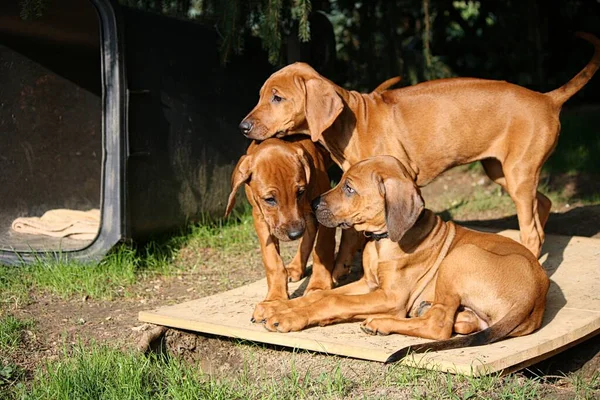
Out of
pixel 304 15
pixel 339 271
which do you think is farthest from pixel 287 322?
pixel 304 15

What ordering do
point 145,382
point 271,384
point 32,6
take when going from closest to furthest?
point 271,384
point 145,382
point 32,6

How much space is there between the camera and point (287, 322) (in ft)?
15.7

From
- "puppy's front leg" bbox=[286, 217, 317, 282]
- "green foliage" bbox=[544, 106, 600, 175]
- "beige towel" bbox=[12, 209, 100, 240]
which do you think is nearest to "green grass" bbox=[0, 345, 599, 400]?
"puppy's front leg" bbox=[286, 217, 317, 282]

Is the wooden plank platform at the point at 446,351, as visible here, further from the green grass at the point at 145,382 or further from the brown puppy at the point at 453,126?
the brown puppy at the point at 453,126

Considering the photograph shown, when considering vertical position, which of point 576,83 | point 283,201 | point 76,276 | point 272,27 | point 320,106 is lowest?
point 76,276

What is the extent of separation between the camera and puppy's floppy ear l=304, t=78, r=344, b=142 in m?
5.56

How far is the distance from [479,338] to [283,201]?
4.58 feet

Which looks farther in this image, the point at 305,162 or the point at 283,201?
the point at 305,162

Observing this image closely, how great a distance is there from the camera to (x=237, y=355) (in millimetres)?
5156

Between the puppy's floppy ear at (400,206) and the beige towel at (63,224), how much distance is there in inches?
127

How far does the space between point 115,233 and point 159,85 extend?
1.28 metres

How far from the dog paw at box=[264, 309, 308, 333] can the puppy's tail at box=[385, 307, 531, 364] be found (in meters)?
0.66

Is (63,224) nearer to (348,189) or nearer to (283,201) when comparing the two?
(283,201)

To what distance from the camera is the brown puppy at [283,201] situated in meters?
5.07
